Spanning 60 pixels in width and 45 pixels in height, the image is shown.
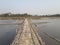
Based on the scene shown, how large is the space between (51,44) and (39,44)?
3.24 m

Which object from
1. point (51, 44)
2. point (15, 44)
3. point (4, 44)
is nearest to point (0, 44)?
point (4, 44)

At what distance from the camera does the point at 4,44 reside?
16688mm

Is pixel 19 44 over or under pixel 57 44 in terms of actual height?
over

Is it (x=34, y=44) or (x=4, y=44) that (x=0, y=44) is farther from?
(x=34, y=44)

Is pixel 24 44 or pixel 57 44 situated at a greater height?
pixel 24 44

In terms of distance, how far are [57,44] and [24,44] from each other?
16.7ft

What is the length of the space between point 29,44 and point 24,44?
416 millimetres

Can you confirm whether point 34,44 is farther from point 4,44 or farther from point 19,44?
point 4,44

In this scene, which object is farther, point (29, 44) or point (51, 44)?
point (51, 44)

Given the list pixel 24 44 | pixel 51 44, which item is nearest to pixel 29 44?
pixel 24 44

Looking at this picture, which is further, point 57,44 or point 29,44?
point 57,44

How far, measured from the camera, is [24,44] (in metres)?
12.8

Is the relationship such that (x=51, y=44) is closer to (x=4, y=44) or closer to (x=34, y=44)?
(x=34, y=44)

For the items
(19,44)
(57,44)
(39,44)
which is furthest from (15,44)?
(57,44)
